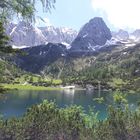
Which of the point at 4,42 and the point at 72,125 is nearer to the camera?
the point at 4,42

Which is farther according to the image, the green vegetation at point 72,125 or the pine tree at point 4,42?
the green vegetation at point 72,125

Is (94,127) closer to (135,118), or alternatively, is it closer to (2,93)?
(135,118)

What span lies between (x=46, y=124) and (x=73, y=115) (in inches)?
227

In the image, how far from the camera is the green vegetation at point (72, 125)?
61125mm

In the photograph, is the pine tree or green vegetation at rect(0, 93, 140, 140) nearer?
the pine tree

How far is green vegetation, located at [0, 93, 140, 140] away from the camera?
201 ft

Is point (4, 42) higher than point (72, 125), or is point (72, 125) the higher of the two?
point (4, 42)

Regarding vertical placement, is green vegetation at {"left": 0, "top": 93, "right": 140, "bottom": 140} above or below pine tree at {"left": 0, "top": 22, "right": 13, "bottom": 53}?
below

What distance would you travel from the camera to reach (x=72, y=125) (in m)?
70.9

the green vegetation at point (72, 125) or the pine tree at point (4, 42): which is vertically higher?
the pine tree at point (4, 42)

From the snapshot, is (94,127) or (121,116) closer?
(121,116)

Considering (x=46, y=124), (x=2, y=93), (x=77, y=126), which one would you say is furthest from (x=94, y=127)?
(x=2, y=93)

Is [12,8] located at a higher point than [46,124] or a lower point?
higher

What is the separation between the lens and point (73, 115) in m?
74.7
